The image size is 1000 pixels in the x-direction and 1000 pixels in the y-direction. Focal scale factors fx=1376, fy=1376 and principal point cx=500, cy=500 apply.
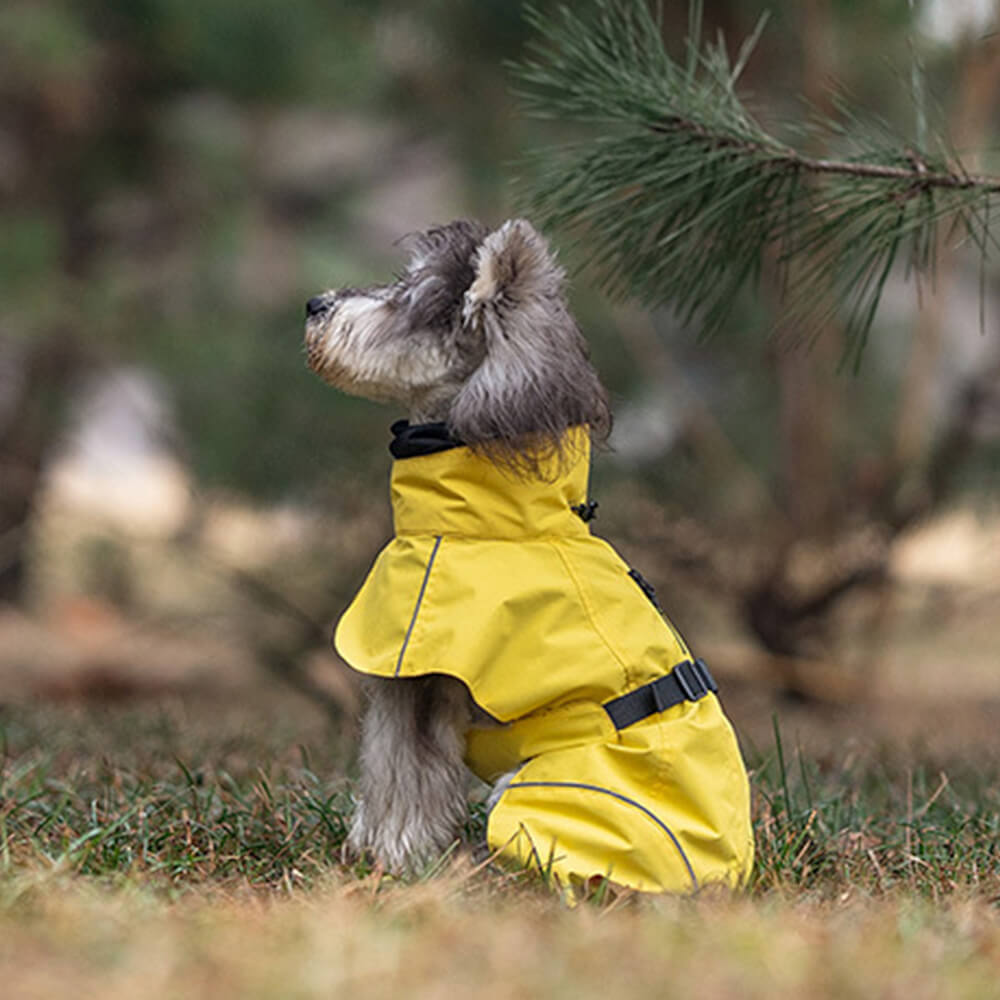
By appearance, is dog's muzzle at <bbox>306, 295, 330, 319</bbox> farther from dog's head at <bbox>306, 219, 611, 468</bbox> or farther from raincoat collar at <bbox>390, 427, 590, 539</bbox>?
raincoat collar at <bbox>390, 427, 590, 539</bbox>

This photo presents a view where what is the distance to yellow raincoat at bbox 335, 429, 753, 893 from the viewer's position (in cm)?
252

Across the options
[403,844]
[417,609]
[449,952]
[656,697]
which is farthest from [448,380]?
[449,952]

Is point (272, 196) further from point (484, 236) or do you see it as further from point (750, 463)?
point (484, 236)

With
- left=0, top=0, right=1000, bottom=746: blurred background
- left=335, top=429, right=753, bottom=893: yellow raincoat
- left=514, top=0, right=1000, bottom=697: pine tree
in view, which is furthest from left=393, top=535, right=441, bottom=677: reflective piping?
left=0, top=0, right=1000, bottom=746: blurred background

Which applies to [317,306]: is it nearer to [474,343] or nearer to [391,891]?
[474,343]

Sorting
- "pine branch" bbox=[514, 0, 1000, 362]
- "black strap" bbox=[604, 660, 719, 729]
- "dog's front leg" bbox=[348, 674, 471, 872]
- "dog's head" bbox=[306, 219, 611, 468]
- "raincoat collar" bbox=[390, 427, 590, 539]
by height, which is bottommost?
"dog's front leg" bbox=[348, 674, 471, 872]

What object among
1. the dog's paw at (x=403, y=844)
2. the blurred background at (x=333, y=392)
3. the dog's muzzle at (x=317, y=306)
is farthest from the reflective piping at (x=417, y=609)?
the blurred background at (x=333, y=392)

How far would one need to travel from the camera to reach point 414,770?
8.80 ft

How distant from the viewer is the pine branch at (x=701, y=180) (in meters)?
3.08

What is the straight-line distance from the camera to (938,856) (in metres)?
2.95

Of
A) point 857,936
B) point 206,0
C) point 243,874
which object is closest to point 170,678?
point 206,0

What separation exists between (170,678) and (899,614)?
4417mm

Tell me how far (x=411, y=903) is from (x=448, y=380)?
1084mm

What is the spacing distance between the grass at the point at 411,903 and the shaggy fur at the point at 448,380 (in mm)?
166
